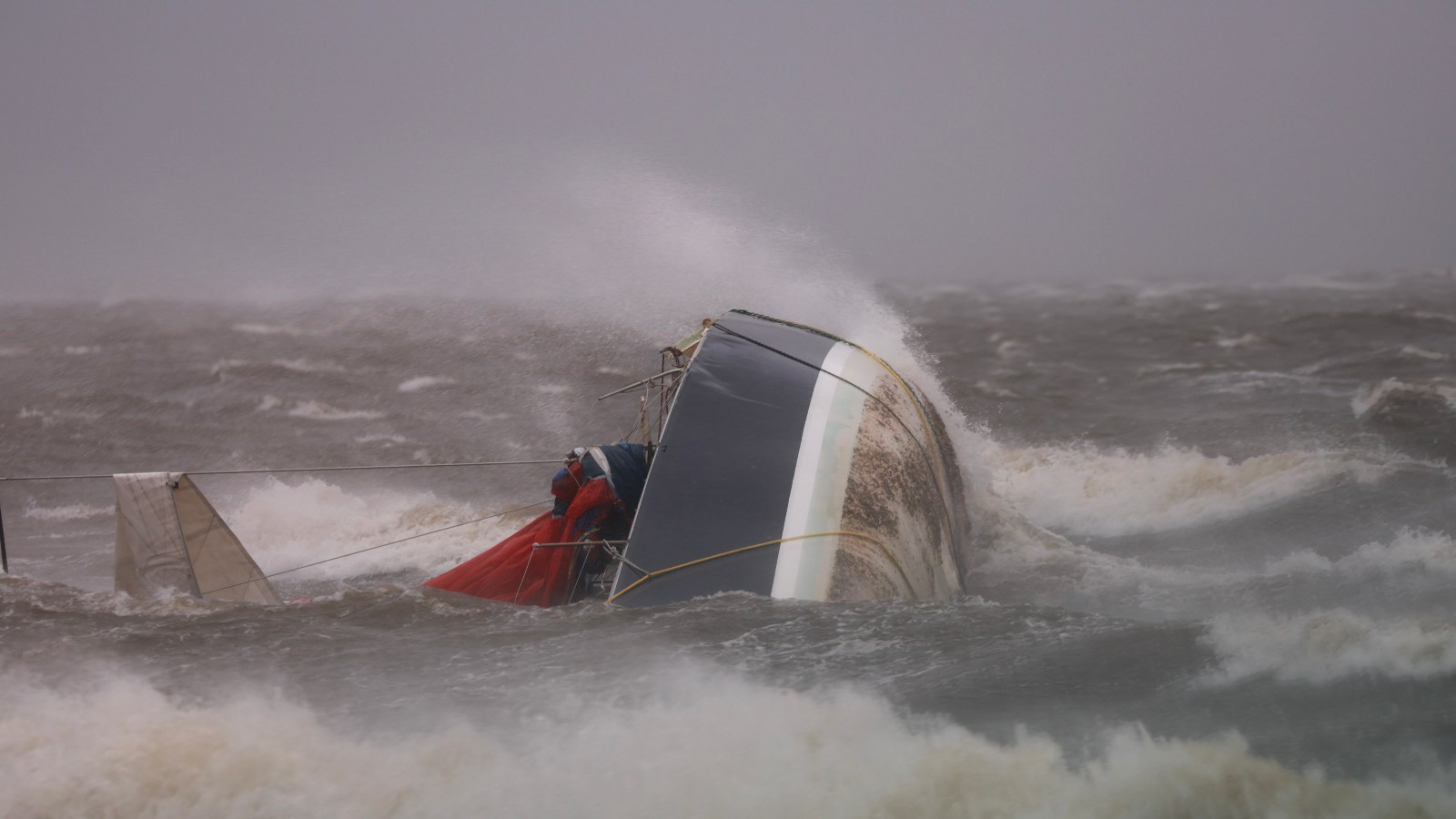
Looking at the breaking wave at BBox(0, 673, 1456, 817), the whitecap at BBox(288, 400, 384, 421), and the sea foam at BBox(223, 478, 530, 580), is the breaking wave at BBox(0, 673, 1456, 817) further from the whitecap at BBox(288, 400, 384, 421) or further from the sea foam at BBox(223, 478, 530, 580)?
the whitecap at BBox(288, 400, 384, 421)

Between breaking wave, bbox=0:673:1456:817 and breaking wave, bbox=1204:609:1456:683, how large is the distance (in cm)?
45

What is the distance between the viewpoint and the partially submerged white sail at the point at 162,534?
457cm

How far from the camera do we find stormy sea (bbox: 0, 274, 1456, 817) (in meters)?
2.99

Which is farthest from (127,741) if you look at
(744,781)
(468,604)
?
(744,781)

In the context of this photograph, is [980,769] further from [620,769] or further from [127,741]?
[127,741]

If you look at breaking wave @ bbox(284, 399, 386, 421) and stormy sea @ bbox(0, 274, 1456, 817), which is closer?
stormy sea @ bbox(0, 274, 1456, 817)

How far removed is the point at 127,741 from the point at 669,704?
1565 millimetres

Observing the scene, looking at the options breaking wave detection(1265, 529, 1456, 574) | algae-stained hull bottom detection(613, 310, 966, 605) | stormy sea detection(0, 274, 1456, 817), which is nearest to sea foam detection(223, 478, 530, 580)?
stormy sea detection(0, 274, 1456, 817)

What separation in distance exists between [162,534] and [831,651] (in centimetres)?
276

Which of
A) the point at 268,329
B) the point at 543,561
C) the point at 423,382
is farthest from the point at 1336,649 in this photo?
the point at 268,329

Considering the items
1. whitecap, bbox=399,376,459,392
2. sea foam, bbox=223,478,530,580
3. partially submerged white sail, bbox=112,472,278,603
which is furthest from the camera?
whitecap, bbox=399,376,459,392

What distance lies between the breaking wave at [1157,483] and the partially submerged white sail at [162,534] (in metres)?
4.64

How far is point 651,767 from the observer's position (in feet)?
10.2

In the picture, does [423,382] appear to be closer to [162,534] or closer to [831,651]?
[162,534]
